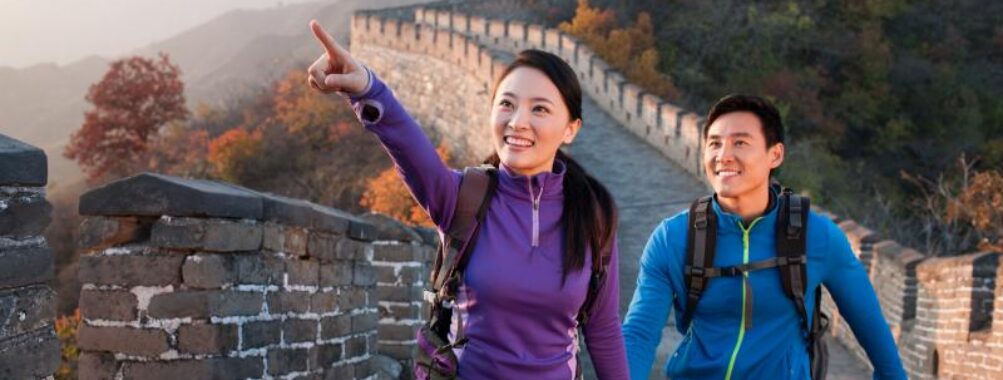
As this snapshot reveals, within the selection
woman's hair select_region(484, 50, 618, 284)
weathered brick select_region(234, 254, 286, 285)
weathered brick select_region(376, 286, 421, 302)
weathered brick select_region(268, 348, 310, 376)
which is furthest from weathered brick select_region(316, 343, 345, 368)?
woman's hair select_region(484, 50, 618, 284)

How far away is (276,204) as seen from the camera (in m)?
3.65

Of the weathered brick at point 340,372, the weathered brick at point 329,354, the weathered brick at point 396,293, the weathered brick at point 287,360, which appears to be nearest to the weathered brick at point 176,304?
the weathered brick at point 287,360

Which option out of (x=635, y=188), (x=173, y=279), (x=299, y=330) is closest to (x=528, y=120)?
(x=173, y=279)

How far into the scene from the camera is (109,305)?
11.0 feet

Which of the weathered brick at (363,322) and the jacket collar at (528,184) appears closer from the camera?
the jacket collar at (528,184)

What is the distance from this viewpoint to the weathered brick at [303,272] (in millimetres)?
3839

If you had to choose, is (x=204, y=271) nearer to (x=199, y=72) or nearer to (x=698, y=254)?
(x=698, y=254)

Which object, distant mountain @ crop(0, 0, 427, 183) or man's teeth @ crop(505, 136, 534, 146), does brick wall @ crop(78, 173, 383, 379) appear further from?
distant mountain @ crop(0, 0, 427, 183)

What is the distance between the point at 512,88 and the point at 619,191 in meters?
11.5

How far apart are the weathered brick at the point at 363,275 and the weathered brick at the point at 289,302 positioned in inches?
20.7

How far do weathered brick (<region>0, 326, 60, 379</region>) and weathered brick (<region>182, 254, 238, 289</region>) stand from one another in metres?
0.78

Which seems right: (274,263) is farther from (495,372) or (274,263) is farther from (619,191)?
(619,191)

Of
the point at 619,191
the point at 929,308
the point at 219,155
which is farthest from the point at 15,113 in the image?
the point at 929,308

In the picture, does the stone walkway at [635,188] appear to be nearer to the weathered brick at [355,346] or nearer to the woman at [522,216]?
the weathered brick at [355,346]
